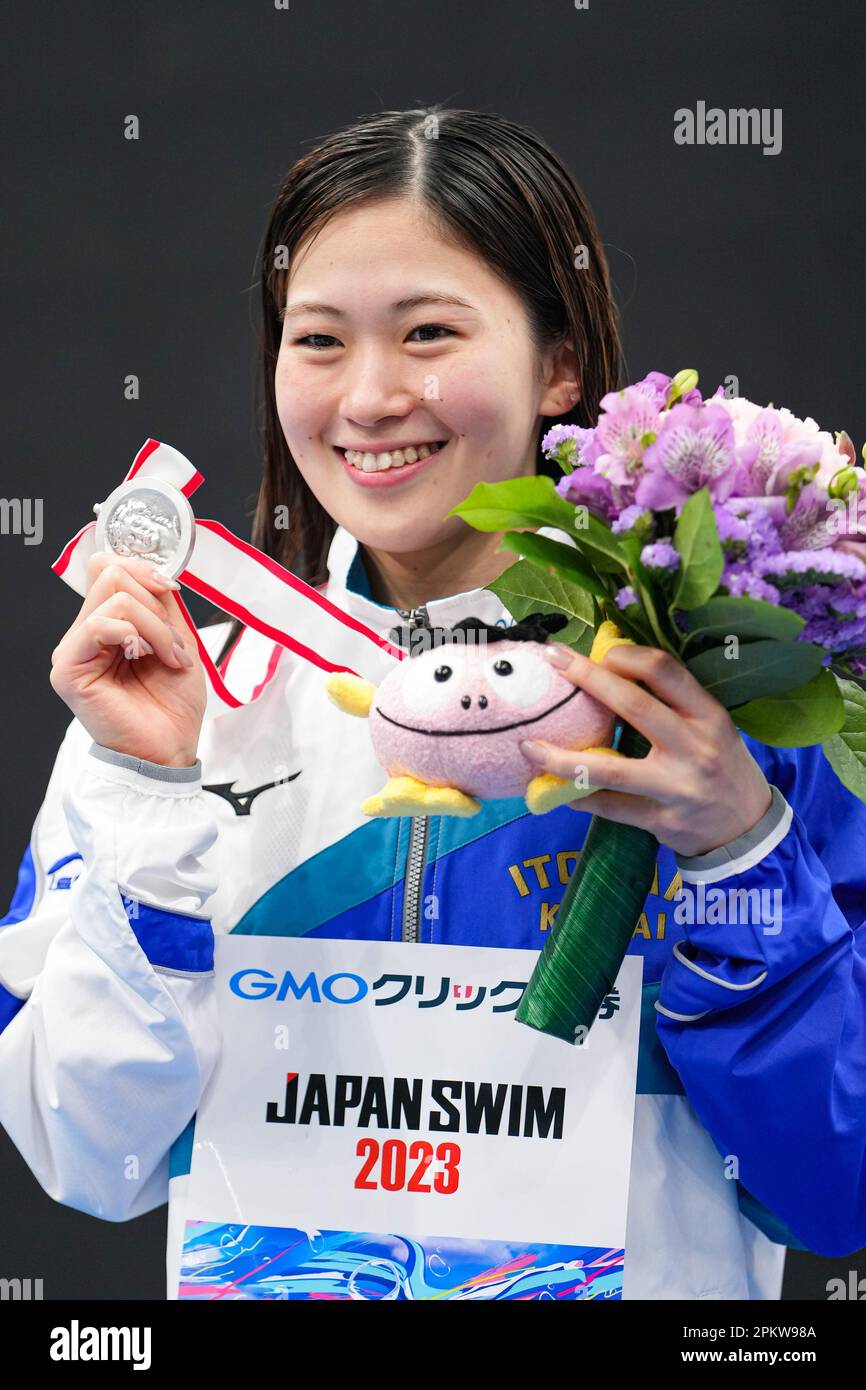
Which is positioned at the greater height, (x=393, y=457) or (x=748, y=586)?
(x=393, y=457)

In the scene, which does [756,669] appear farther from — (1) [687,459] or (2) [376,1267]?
(2) [376,1267]

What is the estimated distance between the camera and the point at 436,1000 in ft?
5.00

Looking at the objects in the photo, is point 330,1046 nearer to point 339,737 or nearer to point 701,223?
point 339,737

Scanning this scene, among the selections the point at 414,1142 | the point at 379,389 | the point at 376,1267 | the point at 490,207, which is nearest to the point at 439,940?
the point at 414,1142

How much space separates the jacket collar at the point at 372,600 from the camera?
1608 millimetres

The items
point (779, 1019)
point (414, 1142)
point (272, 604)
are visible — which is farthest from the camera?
point (272, 604)

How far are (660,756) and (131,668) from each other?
557 mm

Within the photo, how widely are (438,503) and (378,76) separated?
90 centimetres

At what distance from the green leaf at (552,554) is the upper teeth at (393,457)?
32cm

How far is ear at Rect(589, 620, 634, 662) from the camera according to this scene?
4.11 ft

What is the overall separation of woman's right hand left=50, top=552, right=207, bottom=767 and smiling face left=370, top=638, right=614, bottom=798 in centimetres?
35

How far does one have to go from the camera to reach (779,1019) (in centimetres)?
140

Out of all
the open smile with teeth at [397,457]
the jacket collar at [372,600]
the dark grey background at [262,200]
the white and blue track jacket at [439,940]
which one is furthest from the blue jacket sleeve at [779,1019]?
the dark grey background at [262,200]

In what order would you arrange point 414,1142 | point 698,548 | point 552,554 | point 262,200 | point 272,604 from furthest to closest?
point 262,200 < point 272,604 < point 414,1142 < point 552,554 < point 698,548
